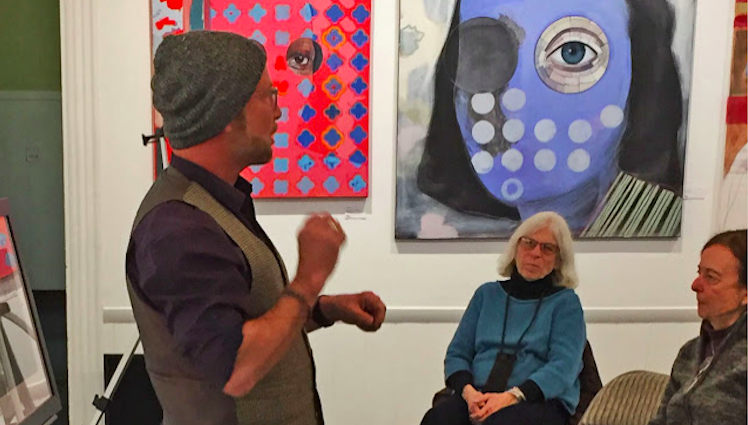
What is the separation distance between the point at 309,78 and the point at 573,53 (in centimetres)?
46

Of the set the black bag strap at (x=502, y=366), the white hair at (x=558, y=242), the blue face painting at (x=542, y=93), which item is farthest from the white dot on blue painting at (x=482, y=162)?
the black bag strap at (x=502, y=366)

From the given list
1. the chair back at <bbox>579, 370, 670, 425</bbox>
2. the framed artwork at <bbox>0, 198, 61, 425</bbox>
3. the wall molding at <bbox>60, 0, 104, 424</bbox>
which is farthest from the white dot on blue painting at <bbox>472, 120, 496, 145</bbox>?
the framed artwork at <bbox>0, 198, 61, 425</bbox>

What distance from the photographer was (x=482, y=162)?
1182 millimetres

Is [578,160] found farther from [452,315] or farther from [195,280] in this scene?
[195,280]

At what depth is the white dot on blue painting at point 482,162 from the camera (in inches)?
46.4

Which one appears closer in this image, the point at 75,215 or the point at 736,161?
the point at 736,161

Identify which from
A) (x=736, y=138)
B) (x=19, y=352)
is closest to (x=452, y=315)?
(x=736, y=138)

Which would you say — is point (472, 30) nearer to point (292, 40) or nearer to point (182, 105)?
point (292, 40)

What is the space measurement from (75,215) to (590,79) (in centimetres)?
95

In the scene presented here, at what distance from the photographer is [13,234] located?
1289 mm

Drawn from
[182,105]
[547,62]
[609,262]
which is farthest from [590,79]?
[182,105]

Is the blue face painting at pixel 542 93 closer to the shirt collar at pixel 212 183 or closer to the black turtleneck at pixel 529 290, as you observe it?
the black turtleneck at pixel 529 290

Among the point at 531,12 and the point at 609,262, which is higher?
the point at 531,12

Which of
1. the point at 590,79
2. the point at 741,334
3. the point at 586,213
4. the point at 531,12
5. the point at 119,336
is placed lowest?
the point at 119,336
